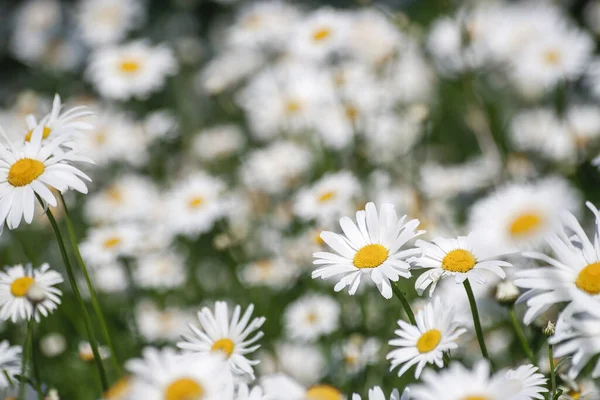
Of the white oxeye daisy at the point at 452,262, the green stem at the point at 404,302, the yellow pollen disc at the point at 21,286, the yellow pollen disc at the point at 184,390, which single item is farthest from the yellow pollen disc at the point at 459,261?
the yellow pollen disc at the point at 21,286

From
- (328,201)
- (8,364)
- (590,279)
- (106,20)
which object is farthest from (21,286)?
(106,20)

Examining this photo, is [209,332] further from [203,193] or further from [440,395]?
[203,193]

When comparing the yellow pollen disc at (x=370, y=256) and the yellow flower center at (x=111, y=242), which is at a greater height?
the yellow flower center at (x=111, y=242)

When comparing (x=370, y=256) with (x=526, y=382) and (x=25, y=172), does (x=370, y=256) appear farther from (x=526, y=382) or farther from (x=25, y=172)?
(x=25, y=172)

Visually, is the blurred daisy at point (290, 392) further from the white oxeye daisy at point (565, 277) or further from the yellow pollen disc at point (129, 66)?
the yellow pollen disc at point (129, 66)

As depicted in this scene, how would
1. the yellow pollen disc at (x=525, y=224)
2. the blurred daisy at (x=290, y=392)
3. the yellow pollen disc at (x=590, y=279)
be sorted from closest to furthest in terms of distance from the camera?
the blurred daisy at (x=290, y=392)
the yellow pollen disc at (x=590, y=279)
the yellow pollen disc at (x=525, y=224)

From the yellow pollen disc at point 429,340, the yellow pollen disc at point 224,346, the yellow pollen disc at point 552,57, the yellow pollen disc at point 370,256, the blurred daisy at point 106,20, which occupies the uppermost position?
the blurred daisy at point 106,20

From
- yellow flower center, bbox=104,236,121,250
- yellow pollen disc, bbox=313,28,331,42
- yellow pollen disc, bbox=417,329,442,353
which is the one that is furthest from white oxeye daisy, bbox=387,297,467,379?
yellow pollen disc, bbox=313,28,331,42
